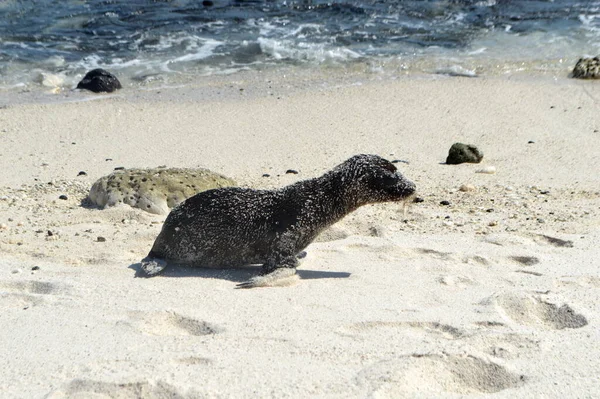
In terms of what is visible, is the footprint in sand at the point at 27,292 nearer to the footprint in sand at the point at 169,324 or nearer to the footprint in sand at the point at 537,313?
the footprint in sand at the point at 169,324

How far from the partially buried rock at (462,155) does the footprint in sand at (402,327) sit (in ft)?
15.5

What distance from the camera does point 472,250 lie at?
5.89 metres

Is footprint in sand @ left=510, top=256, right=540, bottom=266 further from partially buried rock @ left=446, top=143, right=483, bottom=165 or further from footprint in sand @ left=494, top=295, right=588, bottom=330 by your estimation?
partially buried rock @ left=446, top=143, right=483, bottom=165

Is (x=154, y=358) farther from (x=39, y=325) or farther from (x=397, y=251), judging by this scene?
(x=397, y=251)

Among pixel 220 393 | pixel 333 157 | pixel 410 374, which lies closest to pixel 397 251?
pixel 410 374

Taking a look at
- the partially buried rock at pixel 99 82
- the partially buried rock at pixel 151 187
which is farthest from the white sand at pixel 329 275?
the partially buried rock at pixel 99 82

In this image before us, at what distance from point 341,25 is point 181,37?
11.7 ft

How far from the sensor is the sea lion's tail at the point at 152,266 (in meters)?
5.48

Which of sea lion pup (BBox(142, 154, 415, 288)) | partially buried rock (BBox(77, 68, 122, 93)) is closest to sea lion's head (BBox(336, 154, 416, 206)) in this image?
sea lion pup (BBox(142, 154, 415, 288))

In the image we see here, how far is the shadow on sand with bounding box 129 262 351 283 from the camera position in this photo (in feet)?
18.1

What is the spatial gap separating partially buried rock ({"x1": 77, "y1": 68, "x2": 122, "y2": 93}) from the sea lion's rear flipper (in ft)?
25.0

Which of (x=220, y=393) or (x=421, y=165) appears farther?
(x=421, y=165)

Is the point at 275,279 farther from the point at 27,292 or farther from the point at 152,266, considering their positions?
the point at 27,292

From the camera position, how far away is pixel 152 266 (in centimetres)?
555
